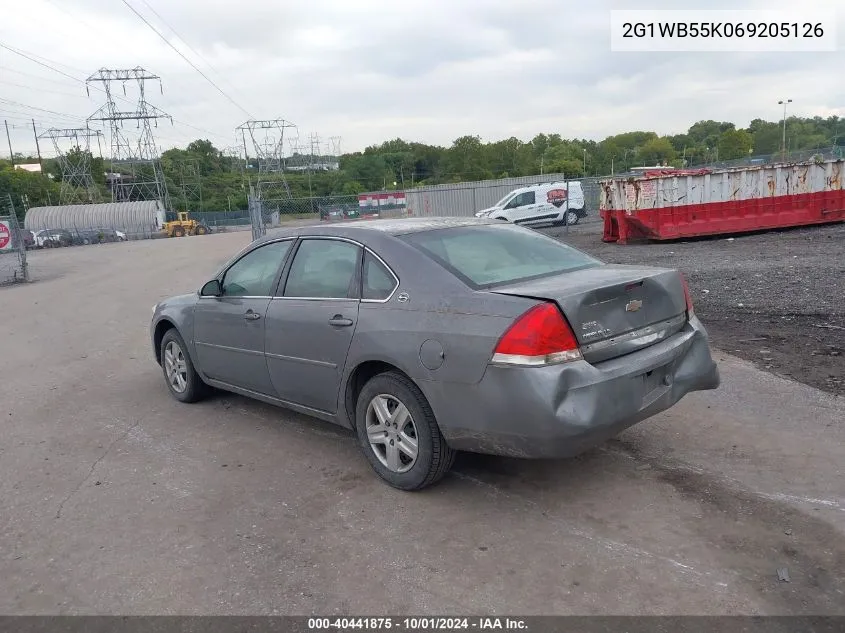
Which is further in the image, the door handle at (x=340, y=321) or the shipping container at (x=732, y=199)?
the shipping container at (x=732, y=199)

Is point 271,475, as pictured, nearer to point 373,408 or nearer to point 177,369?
point 373,408

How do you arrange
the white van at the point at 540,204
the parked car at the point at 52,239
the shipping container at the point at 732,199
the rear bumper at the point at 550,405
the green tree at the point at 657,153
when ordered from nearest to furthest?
the rear bumper at the point at 550,405, the shipping container at the point at 732,199, the white van at the point at 540,204, the parked car at the point at 52,239, the green tree at the point at 657,153

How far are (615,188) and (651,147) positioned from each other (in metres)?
96.7

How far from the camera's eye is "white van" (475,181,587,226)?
27016mm

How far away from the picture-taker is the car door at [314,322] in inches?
168

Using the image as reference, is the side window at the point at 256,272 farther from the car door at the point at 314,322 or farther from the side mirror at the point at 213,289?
the car door at the point at 314,322

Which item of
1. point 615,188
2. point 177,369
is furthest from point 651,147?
point 177,369

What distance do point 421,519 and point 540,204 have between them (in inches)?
969

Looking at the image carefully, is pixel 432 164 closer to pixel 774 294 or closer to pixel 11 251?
pixel 11 251

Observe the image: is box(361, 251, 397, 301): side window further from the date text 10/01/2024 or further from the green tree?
the green tree

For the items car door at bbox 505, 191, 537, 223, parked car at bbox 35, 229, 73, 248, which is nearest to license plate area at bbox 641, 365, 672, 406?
car door at bbox 505, 191, 537, 223

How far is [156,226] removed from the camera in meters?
59.0

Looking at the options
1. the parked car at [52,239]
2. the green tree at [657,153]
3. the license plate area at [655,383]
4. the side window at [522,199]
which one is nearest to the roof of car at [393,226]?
the license plate area at [655,383]

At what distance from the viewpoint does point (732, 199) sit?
57.6 ft
